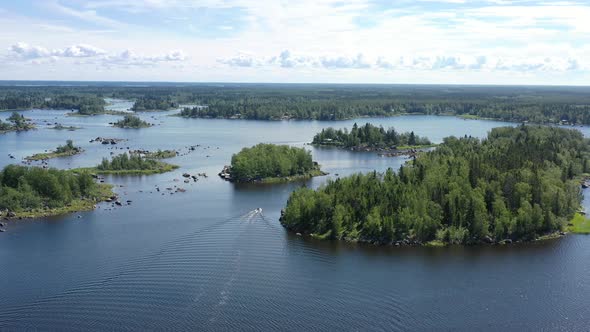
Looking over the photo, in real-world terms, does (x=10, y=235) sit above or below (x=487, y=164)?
below

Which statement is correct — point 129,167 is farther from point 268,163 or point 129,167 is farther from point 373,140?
point 373,140

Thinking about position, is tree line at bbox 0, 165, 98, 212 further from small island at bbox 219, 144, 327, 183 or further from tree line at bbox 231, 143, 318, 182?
tree line at bbox 231, 143, 318, 182

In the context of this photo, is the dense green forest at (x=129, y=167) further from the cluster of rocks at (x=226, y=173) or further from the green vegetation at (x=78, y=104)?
the green vegetation at (x=78, y=104)

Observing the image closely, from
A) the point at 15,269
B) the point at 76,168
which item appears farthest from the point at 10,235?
the point at 76,168

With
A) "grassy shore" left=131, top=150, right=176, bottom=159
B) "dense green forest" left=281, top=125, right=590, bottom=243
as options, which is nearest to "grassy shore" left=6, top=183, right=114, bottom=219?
"dense green forest" left=281, top=125, right=590, bottom=243

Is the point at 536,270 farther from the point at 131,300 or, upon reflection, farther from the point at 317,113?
the point at 317,113

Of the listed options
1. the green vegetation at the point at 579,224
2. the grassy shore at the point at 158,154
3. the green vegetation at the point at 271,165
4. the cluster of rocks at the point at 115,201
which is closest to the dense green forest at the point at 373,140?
the grassy shore at the point at 158,154
